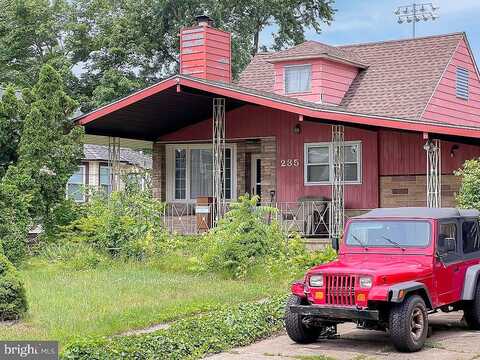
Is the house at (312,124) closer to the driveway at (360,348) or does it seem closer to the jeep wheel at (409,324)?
the driveway at (360,348)

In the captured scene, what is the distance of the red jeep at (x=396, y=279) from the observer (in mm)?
8734

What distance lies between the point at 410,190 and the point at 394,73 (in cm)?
471

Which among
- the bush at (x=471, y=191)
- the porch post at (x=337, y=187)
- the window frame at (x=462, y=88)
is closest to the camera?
the bush at (x=471, y=191)

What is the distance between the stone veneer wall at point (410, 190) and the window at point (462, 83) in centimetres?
516

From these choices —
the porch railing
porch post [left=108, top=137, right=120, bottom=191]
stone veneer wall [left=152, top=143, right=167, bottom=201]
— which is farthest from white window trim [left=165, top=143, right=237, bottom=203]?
porch post [left=108, top=137, right=120, bottom=191]

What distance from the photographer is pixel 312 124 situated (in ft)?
67.9

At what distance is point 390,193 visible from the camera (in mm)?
19562

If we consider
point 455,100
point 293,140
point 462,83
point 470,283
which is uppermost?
point 462,83

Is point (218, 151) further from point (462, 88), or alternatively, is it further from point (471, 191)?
point (462, 88)

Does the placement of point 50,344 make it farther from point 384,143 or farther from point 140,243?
point 384,143

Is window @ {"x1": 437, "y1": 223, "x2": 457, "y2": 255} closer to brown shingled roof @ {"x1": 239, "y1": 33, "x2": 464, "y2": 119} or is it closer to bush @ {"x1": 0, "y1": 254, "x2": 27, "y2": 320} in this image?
bush @ {"x1": 0, "y1": 254, "x2": 27, "y2": 320}

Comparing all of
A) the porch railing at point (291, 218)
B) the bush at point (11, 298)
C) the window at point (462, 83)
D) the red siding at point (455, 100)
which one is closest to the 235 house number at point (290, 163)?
the porch railing at point (291, 218)

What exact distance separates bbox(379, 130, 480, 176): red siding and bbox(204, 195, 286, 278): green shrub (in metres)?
5.64

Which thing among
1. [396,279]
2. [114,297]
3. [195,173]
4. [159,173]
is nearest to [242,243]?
[114,297]
